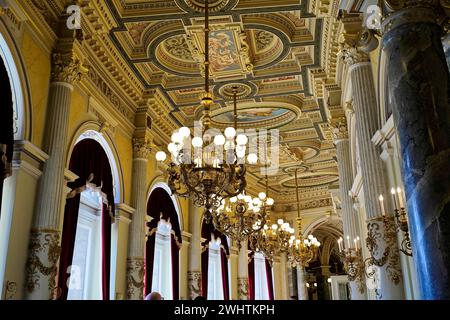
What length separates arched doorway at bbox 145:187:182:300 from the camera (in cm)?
1010

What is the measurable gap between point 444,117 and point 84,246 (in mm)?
6574

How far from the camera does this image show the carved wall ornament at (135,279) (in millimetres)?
8289

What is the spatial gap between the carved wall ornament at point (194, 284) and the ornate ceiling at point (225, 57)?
352cm

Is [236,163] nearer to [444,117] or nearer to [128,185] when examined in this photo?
[444,117]

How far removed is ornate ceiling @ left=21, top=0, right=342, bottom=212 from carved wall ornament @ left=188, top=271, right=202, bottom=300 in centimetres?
352

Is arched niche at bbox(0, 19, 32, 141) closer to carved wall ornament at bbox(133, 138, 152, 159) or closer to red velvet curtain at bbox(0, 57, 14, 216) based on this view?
red velvet curtain at bbox(0, 57, 14, 216)

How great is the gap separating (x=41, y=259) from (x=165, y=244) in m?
5.35

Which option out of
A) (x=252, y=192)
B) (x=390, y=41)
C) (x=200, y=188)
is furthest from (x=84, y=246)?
(x=252, y=192)

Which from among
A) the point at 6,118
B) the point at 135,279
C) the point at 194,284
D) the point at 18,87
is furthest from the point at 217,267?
the point at 6,118

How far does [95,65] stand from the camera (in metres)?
7.67

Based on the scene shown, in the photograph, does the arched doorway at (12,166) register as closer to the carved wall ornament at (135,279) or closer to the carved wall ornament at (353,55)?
the carved wall ornament at (135,279)

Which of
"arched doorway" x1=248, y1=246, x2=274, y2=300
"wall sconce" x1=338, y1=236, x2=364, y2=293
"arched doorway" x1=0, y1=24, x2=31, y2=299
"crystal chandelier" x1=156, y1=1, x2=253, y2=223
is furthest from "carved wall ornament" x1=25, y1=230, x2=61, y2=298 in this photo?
"arched doorway" x1=248, y1=246, x2=274, y2=300

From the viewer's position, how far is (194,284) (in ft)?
36.5

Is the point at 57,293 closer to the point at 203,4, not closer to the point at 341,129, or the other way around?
the point at 203,4
